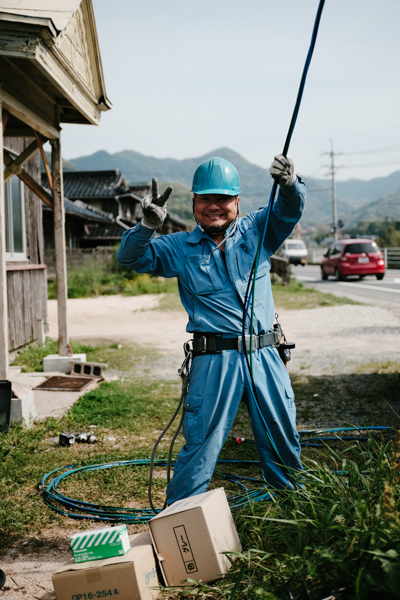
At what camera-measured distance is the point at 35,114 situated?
653cm

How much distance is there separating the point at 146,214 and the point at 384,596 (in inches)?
82.9

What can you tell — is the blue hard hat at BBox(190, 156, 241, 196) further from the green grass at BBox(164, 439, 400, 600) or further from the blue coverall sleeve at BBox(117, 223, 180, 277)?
the green grass at BBox(164, 439, 400, 600)

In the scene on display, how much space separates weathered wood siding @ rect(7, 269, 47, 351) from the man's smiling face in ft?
20.6

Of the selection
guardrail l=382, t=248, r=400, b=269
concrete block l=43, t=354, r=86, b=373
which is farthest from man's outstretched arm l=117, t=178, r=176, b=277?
guardrail l=382, t=248, r=400, b=269

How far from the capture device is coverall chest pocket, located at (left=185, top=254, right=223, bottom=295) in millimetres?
3053

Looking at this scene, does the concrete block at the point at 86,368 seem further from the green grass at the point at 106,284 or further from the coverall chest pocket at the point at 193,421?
the green grass at the point at 106,284

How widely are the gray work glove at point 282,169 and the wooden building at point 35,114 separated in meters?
3.24

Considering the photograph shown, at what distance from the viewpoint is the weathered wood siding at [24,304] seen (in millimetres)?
8766

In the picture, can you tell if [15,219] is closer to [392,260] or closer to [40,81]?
[40,81]

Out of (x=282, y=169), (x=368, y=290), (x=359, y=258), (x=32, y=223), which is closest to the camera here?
(x=282, y=169)

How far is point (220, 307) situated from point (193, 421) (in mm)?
641

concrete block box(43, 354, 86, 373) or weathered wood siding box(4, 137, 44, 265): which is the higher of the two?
weathered wood siding box(4, 137, 44, 265)

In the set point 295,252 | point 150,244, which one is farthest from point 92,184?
point 150,244

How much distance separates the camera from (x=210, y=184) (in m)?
3.07
